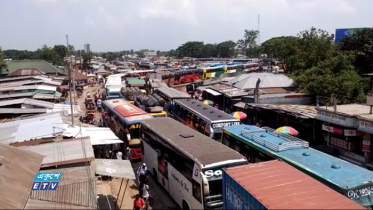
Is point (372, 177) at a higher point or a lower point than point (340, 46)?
lower

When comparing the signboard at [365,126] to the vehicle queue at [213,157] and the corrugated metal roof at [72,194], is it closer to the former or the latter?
the vehicle queue at [213,157]

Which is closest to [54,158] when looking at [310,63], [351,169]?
[351,169]

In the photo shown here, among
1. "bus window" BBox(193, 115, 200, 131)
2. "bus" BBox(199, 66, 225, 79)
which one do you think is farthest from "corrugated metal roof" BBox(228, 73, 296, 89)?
"bus" BBox(199, 66, 225, 79)

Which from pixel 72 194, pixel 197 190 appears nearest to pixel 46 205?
pixel 72 194

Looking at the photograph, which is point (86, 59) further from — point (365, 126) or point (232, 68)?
point (365, 126)

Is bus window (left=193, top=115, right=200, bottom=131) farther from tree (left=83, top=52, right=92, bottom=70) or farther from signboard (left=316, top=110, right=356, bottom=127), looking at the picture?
tree (left=83, top=52, right=92, bottom=70)

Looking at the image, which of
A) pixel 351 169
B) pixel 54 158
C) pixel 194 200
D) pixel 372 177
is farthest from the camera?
pixel 54 158

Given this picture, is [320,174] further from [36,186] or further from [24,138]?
[24,138]
